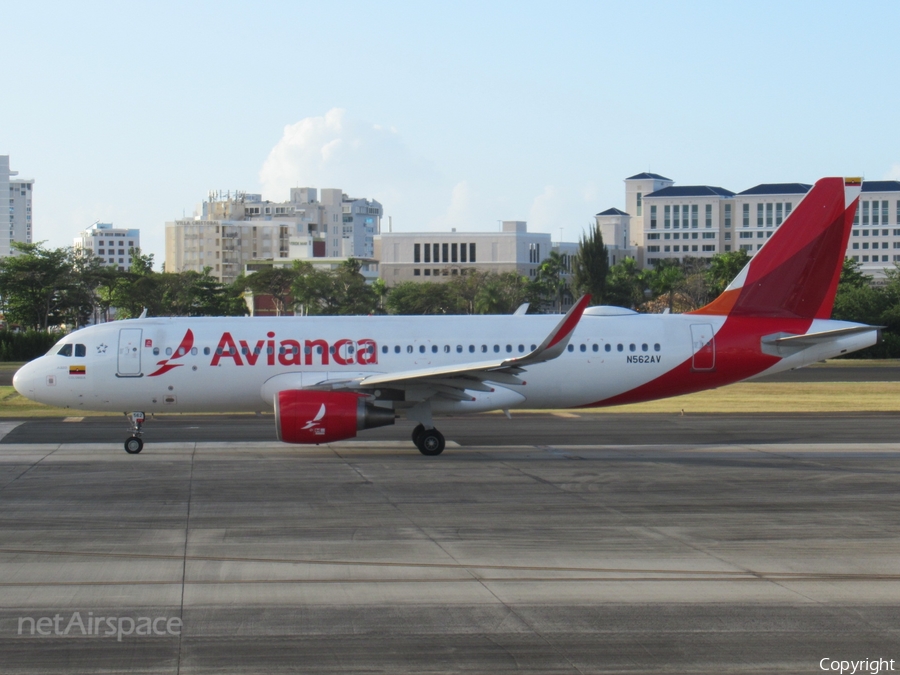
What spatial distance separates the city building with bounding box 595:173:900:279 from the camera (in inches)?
7101

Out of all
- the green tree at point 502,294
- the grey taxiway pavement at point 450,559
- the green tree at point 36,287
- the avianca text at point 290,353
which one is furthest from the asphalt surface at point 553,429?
the green tree at point 502,294

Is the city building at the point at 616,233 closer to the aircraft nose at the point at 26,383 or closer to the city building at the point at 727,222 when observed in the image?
the city building at the point at 727,222

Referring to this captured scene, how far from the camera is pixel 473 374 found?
23047mm

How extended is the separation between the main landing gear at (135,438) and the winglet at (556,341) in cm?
938

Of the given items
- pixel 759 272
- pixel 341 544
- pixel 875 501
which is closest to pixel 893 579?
pixel 875 501

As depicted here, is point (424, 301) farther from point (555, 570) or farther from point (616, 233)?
point (555, 570)

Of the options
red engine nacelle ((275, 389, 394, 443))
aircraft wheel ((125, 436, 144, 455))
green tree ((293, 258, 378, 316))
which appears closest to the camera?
red engine nacelle ((275, 389, 394, 443))

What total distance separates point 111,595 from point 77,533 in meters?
3.84

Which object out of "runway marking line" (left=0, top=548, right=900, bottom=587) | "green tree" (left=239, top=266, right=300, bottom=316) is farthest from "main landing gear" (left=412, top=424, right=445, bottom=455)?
"green tree" (left=239, top=266, right=300, bottom=316)

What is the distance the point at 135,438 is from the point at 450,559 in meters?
13.6

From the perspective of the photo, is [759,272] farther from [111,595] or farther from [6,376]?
[6,376]

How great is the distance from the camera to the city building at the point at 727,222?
180 m

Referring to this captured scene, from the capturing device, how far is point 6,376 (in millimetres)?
55969

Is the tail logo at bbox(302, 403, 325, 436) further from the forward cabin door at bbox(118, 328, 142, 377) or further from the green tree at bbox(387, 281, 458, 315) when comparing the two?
the green tree at bbox(387, 281, 458, 315)
